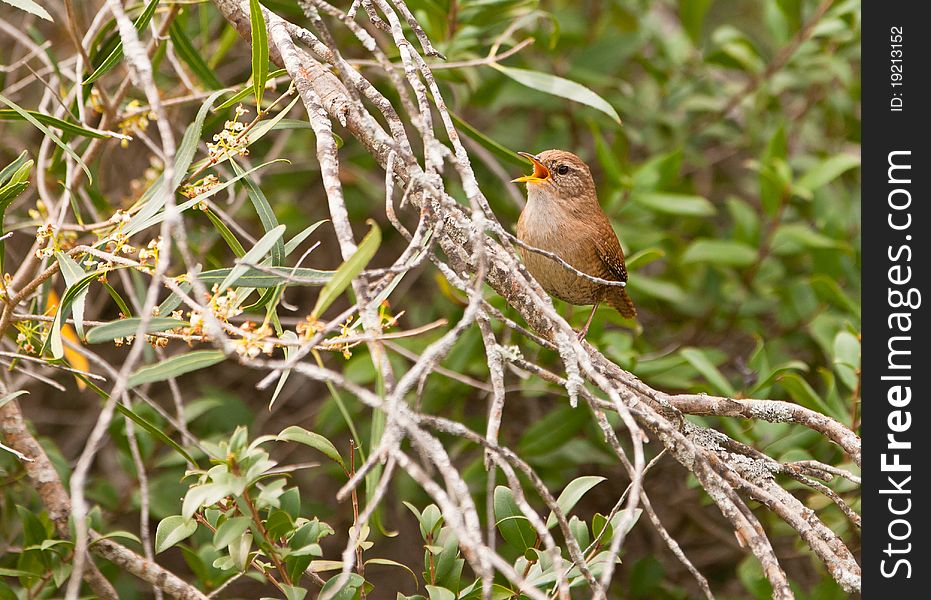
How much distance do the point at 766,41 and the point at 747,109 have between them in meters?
1.51

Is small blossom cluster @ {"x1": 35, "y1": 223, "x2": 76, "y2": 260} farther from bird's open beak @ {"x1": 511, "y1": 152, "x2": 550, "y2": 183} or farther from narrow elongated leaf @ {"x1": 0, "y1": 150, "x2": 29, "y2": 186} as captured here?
bird's open beak @ {"x1": 511, "y1": 152, "x2": 550, "y2": 183}

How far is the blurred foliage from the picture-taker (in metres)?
3.38

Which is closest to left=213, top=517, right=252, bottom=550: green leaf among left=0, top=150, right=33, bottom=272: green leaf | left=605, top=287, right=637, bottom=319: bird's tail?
left=0, top=150, right=33, bottom=272: green leaf

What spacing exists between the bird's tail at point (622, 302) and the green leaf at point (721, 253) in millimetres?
378

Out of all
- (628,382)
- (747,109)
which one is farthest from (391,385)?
(747,109)

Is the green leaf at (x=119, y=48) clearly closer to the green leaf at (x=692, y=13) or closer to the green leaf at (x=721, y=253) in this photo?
the green leaf at (x=721, y=253)

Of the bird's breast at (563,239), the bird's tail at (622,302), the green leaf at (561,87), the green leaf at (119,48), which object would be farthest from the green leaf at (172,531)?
the bird's tail at (622,302)

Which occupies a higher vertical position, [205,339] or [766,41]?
[766,41]

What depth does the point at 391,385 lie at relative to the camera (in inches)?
63.5

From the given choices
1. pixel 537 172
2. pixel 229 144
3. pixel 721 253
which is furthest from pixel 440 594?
pixel 721 253

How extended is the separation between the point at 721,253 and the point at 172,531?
2656mm

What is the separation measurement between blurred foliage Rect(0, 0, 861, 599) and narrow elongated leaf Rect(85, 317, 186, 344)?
3.93 feet
